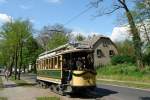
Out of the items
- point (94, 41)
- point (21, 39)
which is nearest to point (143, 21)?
point (21, 39)

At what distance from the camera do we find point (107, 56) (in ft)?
279

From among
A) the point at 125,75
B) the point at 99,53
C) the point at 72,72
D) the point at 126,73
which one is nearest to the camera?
the point at 72,72

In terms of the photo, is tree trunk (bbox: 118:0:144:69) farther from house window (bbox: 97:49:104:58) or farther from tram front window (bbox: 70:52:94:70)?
house window (bbox: 97:49:104:58)

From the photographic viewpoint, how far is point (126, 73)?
149 feet

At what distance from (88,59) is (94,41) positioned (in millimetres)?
59178

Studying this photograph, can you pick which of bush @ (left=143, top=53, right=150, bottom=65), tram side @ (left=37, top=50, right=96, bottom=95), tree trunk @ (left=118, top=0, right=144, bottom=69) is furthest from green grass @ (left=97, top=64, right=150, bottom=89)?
tram side @ (left=37, top=50, right=96, bottom=95)

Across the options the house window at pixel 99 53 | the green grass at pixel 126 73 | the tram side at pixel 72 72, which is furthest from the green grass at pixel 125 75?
the house window at pixel 99 53

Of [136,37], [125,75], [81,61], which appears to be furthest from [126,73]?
[81,61]

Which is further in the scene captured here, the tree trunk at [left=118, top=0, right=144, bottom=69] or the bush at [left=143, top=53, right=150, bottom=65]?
the bush at [left=143, top=53, right=150, bottom=65]

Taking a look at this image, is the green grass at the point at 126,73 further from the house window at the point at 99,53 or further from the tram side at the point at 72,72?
the house window at the point at 99,53

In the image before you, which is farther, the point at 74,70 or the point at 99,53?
the point at 99,53

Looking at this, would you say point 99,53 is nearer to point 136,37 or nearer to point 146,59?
point 146,59

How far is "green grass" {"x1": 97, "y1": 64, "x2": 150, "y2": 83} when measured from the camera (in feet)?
133

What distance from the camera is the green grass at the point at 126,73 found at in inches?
1593
